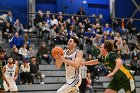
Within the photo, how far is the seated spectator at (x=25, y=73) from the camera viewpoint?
48.5ft

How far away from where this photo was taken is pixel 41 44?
17000 mm

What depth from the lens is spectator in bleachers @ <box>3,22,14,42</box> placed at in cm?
1697

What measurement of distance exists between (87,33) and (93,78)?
3.76 meters

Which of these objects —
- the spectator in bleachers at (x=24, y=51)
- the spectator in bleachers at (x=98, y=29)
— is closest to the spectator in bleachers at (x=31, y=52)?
the spectator in bleachers at (x=24, y=51)

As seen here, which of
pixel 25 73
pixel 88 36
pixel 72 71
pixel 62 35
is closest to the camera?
pixel 72 71

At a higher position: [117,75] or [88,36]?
[88,36]

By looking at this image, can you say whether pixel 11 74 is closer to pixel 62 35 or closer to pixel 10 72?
pixel 10 72

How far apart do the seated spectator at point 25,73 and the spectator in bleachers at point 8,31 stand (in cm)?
249

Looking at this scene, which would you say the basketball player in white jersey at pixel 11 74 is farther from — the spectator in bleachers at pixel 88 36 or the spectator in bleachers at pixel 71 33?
the spectator in bleachers at pixel 88 36

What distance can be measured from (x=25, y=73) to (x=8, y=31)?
10.9ft

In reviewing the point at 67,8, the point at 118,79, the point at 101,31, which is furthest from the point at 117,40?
the point at 118,79

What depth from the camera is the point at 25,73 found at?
1476 centimetres

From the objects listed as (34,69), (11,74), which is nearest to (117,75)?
(11,74)

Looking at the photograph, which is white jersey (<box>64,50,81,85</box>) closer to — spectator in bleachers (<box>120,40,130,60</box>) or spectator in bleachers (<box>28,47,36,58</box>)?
spectator in bleachers (<box>28,47,36,58</box>)
